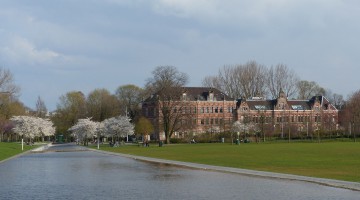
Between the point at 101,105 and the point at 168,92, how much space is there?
38.8 m

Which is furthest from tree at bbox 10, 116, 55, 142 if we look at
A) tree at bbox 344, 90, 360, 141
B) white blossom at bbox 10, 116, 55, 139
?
tree at bbox 344, 90, 360, 141

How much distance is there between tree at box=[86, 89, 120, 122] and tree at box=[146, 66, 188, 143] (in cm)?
3022

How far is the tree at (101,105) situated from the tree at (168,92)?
30.2 meters

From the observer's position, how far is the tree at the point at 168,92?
106 metres

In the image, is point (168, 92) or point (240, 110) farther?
point (240, 110)

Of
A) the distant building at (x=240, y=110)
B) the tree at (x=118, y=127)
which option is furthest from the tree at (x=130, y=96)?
the tree at (x=118, y=127)

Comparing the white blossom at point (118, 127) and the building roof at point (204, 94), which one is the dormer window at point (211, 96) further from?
the white blossom at point (118, 127)

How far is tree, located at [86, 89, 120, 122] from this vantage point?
454 ft

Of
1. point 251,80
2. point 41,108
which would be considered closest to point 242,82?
point 251,80

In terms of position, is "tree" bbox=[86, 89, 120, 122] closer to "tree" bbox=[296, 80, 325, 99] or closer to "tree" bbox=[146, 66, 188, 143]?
"tree" bbox=[146, 66, 188, 143]

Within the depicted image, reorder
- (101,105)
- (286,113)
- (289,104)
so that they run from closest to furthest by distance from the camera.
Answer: (286,113) → (289,104) → (101,105)

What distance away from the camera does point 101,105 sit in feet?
459

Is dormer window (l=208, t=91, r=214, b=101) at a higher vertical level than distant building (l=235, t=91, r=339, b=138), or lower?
higher

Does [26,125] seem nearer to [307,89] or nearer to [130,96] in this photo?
[130,96]
